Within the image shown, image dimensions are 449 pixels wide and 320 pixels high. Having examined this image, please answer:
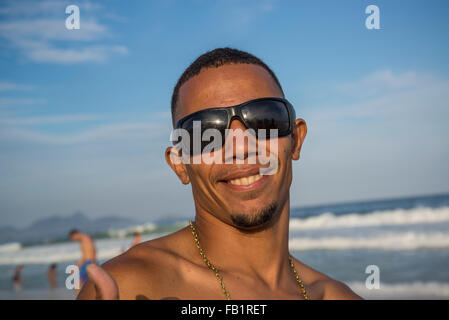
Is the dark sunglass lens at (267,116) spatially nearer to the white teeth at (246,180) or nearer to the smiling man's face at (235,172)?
the smiling man's face at (235,172)

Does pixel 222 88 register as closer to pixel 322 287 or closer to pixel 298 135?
pixel 298 135

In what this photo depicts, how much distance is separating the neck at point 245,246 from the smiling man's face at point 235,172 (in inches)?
2.3

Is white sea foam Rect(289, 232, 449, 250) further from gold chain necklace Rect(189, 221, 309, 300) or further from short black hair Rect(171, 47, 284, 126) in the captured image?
short black hair Rect(171, 47, 284, 126)

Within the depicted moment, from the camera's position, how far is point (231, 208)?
7.38 feet

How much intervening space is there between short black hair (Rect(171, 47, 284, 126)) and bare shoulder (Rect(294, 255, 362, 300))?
114 centimetres

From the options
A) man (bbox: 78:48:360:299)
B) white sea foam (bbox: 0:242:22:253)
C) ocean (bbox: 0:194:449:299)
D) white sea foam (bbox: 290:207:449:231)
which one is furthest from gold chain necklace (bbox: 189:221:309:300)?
white sea foam (bbox: 0:242:22:253)

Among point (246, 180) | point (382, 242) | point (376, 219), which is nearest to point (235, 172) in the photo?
point (246, 180)

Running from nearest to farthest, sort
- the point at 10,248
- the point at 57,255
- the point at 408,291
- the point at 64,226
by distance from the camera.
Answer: the point at 408,291, the point at 57,255, the point at 10,248, the point at 64,226

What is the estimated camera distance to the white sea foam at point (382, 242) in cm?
1769

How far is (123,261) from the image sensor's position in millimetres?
1927

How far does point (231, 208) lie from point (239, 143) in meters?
0.33

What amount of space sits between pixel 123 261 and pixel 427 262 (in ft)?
45.1

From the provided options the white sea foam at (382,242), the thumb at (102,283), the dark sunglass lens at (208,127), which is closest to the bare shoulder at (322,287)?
the dark sunglass lens at (208,127)
